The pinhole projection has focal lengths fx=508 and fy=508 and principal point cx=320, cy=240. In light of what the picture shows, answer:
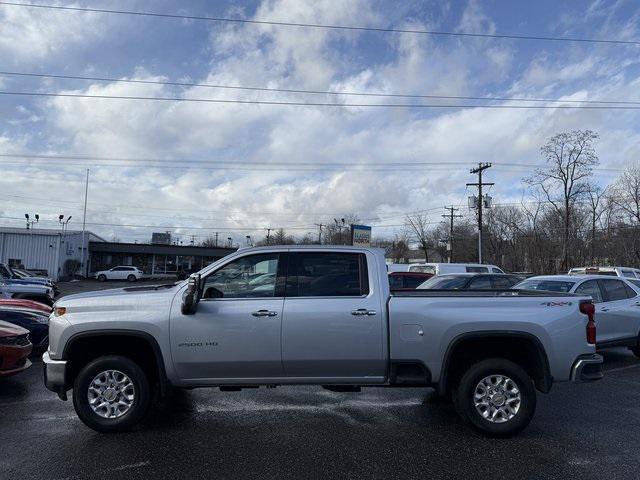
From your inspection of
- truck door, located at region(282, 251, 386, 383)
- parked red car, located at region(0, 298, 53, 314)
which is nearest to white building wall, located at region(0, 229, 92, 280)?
parked red car, located at region(0, 298, 53, 314)

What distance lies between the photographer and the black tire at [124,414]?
5109 mm

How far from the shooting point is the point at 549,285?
9.76 meters

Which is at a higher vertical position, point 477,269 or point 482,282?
point 477,269

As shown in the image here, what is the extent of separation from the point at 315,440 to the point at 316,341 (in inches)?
37.9

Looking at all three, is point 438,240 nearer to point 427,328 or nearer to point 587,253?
point 587,253

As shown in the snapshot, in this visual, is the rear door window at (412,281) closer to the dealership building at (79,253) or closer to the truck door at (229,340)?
the truck door at (229,340)

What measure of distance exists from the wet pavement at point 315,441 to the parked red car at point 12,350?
14.3 inches

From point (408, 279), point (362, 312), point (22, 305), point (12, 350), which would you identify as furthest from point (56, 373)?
point (408, 279)

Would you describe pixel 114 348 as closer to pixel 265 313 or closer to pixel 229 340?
pixel 229 340

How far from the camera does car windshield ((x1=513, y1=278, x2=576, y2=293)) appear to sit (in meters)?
9.34

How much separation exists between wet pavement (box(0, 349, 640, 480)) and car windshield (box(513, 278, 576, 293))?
2.81m

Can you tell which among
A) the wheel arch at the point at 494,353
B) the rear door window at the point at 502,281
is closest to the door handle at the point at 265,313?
the wheel arch at the point at 494,353

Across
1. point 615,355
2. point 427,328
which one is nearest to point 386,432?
point 427,328

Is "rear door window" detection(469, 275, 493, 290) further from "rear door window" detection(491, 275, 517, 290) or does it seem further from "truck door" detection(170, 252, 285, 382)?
"truck door" detection(170, 252, 285, 382)
